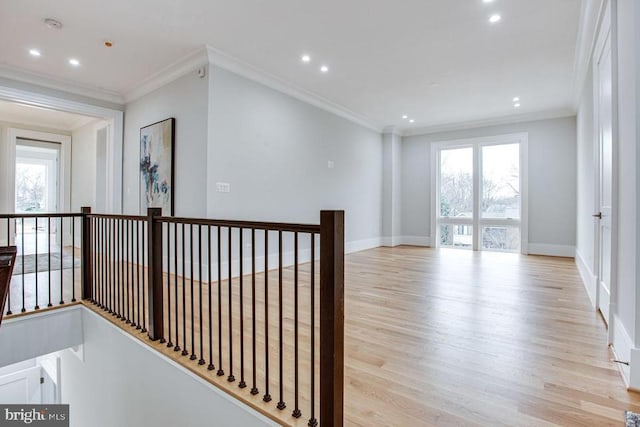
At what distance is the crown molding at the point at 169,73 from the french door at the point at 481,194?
5452mm

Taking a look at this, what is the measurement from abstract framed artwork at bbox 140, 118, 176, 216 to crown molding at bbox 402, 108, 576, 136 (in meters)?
5.39

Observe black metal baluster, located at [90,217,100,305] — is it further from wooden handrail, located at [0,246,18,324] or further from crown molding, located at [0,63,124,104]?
crown molding, located at [0,63,124,104]

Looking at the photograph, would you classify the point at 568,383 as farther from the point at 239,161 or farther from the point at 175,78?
the point at 175,78

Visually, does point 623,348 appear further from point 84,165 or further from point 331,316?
point 84,165

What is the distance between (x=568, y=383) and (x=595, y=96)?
9.38 feet

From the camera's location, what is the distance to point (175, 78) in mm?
4164

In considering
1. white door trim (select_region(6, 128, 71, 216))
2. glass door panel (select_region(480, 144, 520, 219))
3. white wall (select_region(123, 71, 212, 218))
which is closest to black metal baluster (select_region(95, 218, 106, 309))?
white wall (select_region(123, 71, 212, 218))

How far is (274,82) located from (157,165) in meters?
1.99

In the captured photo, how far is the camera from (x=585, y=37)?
10.6 feet

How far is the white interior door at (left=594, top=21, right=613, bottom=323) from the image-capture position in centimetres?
249

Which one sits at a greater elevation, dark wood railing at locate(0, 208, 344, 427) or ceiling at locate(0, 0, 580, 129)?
ceiling at locate(0, 0, 580, 129)

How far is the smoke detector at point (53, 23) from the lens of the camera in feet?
9.93

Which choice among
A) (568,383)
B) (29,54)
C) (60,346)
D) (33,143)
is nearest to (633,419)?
(568,383)

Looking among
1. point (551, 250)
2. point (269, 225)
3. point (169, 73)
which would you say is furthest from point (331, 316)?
point (551, 250)
